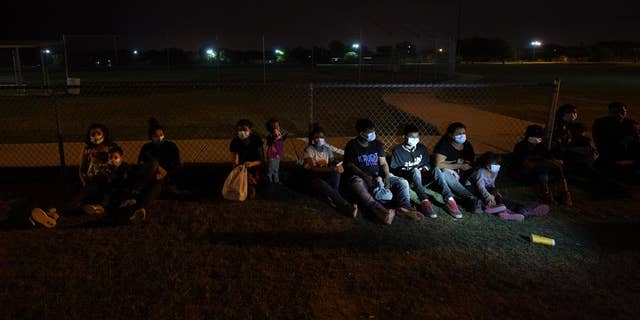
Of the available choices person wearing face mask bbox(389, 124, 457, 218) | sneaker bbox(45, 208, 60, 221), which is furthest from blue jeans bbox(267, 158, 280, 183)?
sneaker bbox(45, 208, 60, 221)

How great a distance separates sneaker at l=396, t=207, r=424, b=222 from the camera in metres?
5.03

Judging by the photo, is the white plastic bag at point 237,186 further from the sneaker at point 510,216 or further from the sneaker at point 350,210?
the sneaker at point 510,216

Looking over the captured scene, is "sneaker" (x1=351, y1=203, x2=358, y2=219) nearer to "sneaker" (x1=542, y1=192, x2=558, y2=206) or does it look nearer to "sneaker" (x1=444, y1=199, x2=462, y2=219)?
"sneaker" (x1=444, y1=199, x2=462, y2=219)

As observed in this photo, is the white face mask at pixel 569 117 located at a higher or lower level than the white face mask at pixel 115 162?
higher

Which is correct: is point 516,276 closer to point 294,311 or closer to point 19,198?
point 294,311

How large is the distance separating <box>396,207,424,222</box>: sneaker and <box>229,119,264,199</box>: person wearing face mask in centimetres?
189

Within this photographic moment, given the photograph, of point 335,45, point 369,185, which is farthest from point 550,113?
point 335,45

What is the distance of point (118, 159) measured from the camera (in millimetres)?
5258

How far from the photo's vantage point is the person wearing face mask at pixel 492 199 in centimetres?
520

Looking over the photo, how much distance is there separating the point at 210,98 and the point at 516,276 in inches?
622

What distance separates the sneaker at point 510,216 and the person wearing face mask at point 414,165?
573mm

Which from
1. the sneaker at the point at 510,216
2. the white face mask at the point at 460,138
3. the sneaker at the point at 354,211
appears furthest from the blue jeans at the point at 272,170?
the sneaker at the point at 510,216

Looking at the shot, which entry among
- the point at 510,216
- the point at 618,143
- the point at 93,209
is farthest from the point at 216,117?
the point at 618,143

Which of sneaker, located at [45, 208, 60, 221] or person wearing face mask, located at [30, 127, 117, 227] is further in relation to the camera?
person wearing face mask, located at [30, 127, 117, 227]
